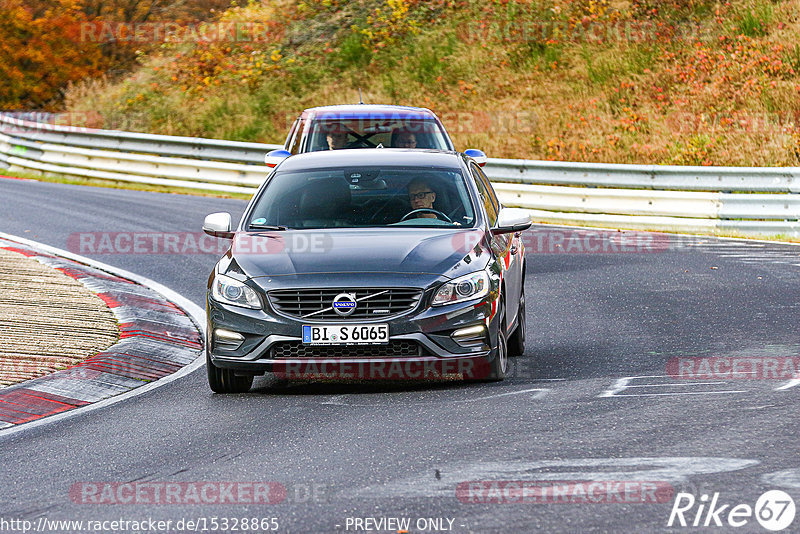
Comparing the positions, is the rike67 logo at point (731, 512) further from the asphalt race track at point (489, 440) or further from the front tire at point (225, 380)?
the front tire at point (225, 380)

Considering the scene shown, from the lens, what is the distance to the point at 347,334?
26.7ft

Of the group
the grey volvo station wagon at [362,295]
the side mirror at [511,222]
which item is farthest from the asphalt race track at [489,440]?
the side mirror at [511,222]

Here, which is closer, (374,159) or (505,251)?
(505,251)

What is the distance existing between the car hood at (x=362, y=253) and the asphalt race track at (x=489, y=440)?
839 millimetres

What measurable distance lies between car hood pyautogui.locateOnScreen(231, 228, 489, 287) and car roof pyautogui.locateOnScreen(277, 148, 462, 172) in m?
Result: 1.00

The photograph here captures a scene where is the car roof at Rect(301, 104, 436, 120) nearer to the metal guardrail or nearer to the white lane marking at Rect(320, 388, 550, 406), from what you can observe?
the metal guardrail

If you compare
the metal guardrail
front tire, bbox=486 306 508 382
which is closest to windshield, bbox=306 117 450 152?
the metal guardrail

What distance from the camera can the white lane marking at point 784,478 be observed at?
5.64m

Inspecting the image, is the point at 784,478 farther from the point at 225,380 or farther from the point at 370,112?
the point at 370,112

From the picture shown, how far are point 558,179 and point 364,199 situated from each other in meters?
12.5

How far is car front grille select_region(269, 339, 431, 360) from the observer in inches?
322

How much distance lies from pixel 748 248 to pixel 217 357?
1018cm
